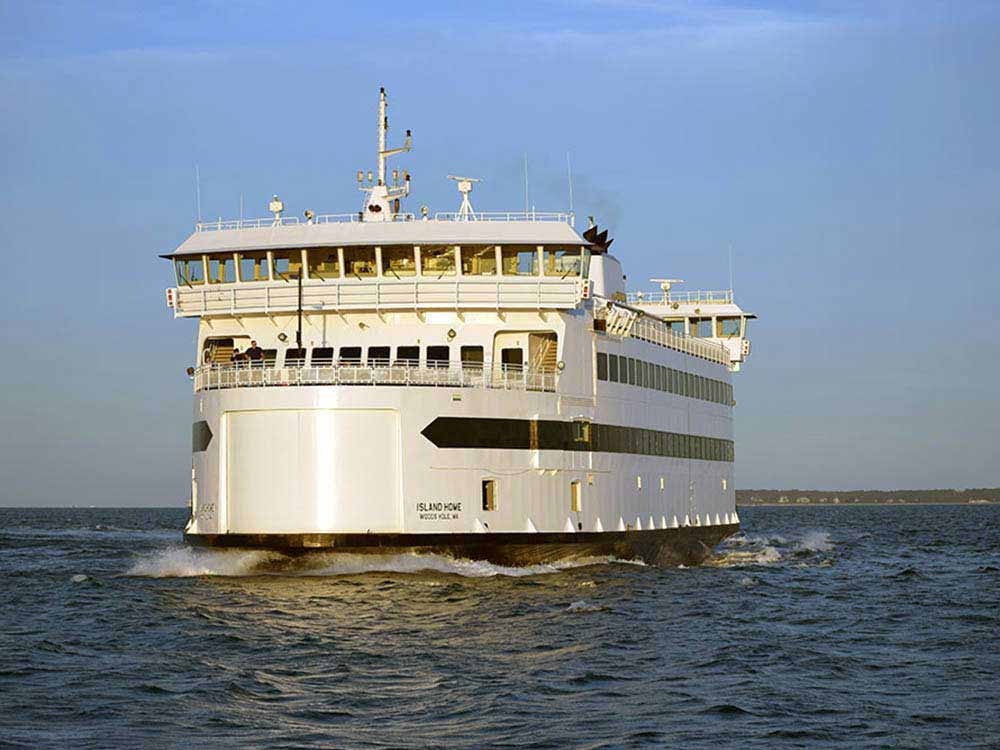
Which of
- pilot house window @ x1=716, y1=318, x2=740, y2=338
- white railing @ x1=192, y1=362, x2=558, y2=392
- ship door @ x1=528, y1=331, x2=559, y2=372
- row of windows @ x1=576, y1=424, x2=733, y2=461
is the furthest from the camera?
pilot house window @ x1=716, y1=318, x2=740, y2=338

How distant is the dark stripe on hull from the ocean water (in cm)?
40

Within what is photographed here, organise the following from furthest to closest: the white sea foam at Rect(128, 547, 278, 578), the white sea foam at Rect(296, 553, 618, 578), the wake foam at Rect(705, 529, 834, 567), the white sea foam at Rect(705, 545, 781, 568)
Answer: the wake foam at Rect(705, 529, 834, 567)
the white sea foam at Rect(705, 545, 781, 568)
the white sea foam at Rect(128, 547, 278, 578)
the white sea foam at Rect(296, 553, 618, 578)

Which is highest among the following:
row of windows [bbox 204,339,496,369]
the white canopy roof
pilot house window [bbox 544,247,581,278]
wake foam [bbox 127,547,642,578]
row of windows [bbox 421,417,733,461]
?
the white canopy roof

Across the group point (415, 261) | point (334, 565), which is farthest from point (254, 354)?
point (334, 565)

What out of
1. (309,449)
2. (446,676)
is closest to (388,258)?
(309,449)

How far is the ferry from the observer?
3300 centimetres

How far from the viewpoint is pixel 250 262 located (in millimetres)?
38219

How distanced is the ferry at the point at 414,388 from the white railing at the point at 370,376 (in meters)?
0.05

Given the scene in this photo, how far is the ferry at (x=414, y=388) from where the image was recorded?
33.0 meters

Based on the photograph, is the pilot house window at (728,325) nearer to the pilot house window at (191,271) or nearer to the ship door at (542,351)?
the ship door at (542,351)

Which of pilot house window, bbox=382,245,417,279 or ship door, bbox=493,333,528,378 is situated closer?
pilot house window, bbox=382,245,417,279

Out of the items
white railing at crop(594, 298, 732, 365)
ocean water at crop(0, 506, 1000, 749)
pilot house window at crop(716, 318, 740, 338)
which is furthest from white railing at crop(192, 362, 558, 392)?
pilot house window at crop(716, 318, 740, 338)

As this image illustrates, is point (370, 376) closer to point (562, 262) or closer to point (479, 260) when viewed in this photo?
point (479, 260)

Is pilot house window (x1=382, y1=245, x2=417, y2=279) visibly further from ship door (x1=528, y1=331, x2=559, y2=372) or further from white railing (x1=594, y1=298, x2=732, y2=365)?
white railing (x1=594, y1=298, x2=732, y2=365)
